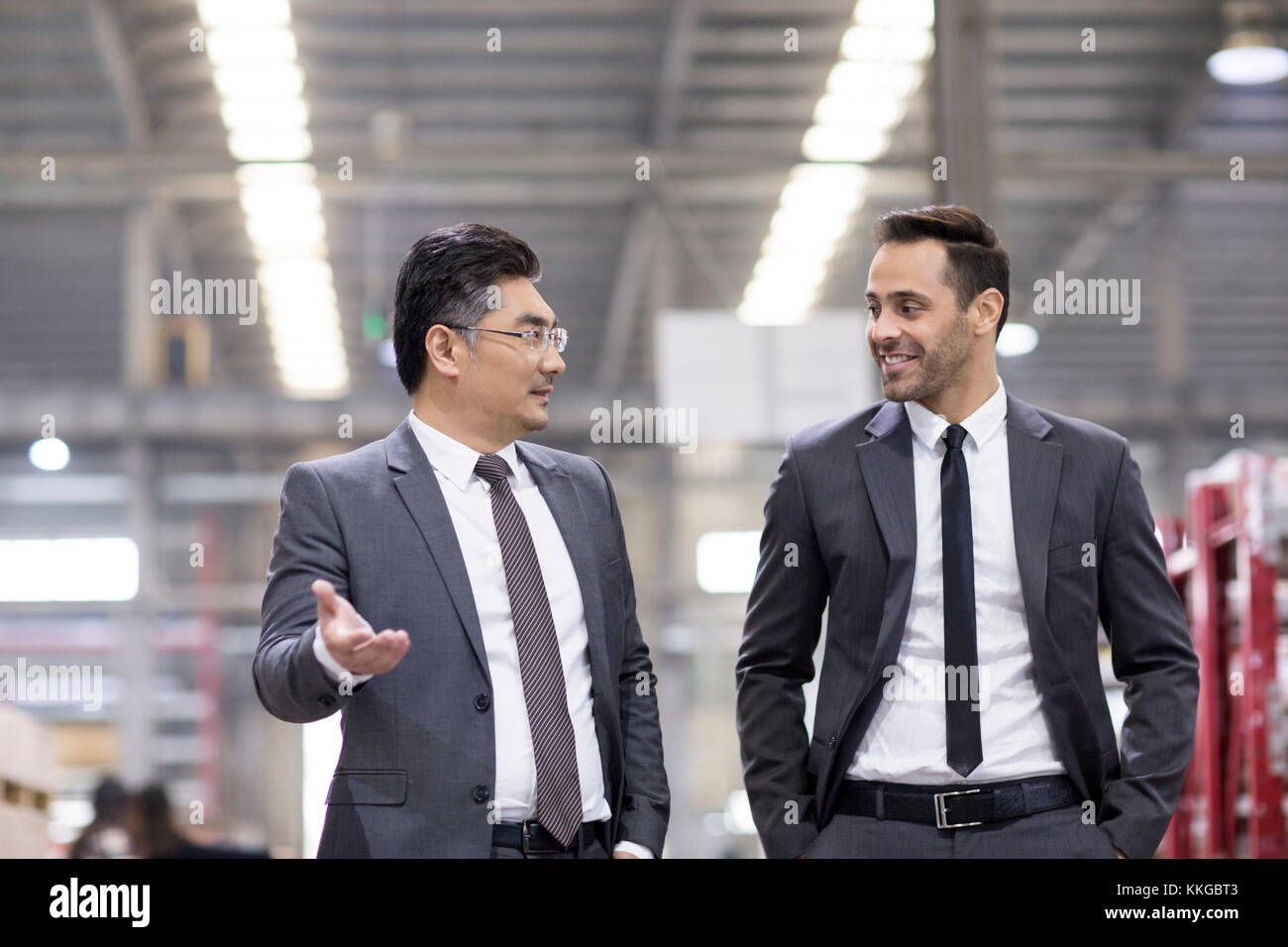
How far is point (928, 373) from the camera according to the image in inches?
88.9

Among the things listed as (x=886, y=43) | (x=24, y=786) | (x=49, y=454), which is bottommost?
(x=24, y=786)

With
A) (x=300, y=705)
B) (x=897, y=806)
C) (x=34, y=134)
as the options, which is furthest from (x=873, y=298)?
(x=34, y=134)

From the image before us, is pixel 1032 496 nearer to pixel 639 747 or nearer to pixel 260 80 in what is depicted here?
pixel 639 747

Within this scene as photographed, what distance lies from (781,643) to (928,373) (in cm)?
47

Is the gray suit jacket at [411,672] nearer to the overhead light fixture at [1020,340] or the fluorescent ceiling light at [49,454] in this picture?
the overhead light fixture at [1020,340]

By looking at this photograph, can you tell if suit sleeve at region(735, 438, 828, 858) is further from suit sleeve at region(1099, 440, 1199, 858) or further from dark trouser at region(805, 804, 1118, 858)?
suit sleeve at region(1099, 440, 1199, 858)

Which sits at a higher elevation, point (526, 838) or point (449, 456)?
point (449, 456)

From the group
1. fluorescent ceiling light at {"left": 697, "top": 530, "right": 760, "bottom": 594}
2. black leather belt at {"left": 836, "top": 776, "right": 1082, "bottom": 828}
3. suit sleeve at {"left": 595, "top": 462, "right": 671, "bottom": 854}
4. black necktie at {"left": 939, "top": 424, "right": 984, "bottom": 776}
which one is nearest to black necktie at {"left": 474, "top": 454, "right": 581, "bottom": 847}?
suit sleeve at {"left": 595, "top": 462, "right": 671, "bottom": 854}

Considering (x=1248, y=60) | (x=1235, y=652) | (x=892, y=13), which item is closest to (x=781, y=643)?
(x=1235, y=652)

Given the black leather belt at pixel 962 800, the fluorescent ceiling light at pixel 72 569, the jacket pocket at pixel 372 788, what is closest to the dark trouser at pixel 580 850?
the jacket pocket at pixel 372 788

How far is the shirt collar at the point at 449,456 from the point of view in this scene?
7.29 ft

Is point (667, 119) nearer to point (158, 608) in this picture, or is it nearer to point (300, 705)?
point (158, 608)

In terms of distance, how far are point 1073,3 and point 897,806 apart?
8015mm

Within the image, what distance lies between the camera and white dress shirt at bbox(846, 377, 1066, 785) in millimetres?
2129
